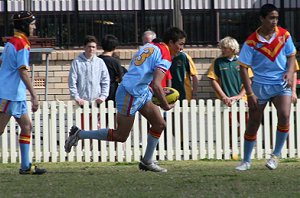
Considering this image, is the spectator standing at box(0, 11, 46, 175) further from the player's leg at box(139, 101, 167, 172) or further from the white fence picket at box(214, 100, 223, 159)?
the white fence picket at box(214, 100, 223, 159)

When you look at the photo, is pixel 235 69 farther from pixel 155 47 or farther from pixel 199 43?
pixel 199 43

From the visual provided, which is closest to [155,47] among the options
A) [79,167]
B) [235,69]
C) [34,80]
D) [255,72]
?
[255,72]

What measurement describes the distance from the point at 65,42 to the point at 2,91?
9453 mm

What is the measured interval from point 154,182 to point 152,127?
62.1 inches

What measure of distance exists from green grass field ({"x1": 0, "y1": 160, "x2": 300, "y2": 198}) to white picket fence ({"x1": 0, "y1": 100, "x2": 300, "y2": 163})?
1.95 meters

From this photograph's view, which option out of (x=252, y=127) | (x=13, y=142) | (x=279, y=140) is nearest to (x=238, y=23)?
(x=13, y=142)

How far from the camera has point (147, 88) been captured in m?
13.2

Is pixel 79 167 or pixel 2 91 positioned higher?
pixel 2 91

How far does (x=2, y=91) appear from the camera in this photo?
12773 millimetres

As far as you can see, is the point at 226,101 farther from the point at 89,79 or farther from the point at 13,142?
the point at 13,142

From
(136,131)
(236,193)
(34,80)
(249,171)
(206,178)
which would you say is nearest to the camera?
(236,193)

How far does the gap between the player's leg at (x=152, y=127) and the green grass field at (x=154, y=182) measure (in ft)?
0.53

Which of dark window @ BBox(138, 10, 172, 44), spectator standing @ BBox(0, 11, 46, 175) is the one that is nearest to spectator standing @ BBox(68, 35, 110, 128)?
spectator standing @ BBox(0, 11, 46, 175)

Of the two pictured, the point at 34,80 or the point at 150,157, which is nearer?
the point at 150,157
